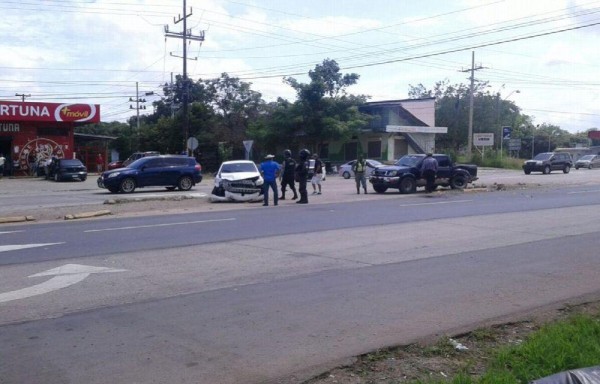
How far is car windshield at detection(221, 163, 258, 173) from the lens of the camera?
25.3 m

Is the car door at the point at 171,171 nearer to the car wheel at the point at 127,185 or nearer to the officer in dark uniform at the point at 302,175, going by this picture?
the car wheel at the point at 127,185

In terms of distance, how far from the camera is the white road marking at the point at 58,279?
872 centimetres

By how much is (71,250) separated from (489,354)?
8.59 m

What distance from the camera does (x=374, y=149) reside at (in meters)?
58.8

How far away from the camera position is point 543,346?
593cm

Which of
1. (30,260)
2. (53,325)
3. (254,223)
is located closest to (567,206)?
(254,223)

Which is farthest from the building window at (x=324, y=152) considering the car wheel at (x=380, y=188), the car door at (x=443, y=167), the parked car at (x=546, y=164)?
the car wheel at (x=380, y=188)

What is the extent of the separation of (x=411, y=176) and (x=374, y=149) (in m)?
30.5

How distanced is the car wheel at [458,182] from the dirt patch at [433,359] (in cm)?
2317

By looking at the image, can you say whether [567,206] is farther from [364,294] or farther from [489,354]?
[489,354]

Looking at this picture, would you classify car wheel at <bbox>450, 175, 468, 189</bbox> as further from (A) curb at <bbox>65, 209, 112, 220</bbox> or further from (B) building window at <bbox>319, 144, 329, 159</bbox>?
(B) building window at <bbox>319, 144, 329, 159</bbox>

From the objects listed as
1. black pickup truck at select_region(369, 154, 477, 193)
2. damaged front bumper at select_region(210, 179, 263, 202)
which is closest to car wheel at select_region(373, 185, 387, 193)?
black pickup truck at select_region(369, 154, 477, 193)

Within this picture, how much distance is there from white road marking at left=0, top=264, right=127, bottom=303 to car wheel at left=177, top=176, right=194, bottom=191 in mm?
20738

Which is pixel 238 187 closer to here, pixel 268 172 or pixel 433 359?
pixel 268 172
